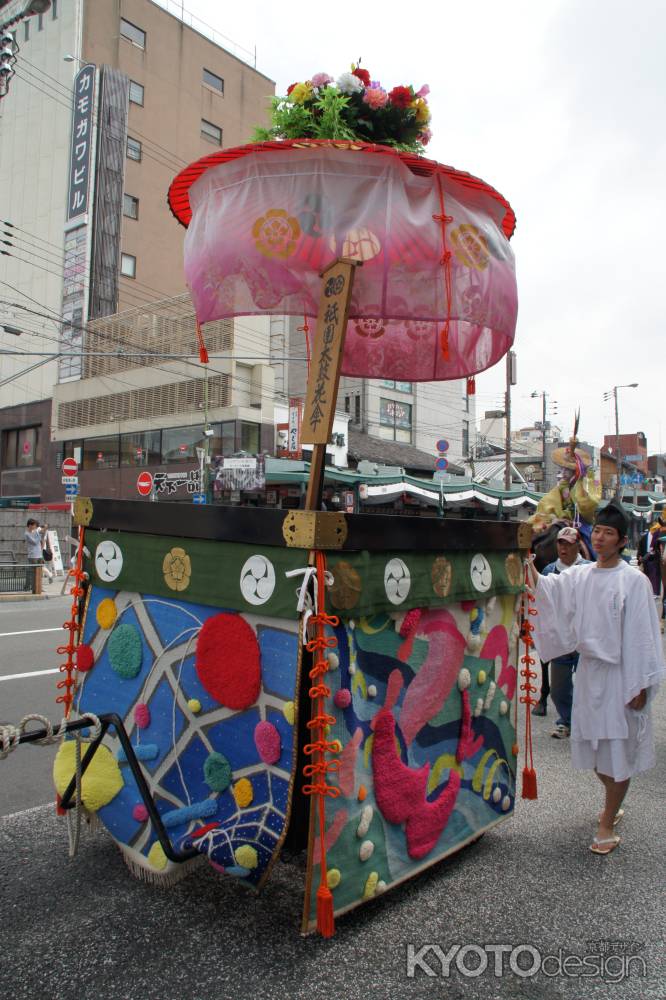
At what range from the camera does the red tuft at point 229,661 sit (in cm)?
259

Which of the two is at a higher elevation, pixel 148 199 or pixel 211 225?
pixel 148 199

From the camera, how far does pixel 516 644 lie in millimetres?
3797

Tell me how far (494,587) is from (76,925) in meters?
2.37

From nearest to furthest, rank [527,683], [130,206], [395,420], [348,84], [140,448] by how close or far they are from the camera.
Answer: [348,84]
[527,683]
[140,448]
[130,206]
[395,420]

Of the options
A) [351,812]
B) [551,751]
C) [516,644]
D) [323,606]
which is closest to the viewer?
[323,606]

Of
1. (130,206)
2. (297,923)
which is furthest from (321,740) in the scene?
(130,206)

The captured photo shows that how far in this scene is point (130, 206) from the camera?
34656 mm

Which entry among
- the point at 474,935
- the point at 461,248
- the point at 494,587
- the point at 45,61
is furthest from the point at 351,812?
the point at 45,61

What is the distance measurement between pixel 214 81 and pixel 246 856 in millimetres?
45314

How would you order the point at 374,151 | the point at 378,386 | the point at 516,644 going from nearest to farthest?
the point at 374,151, the point at 516,644, the point at 378,386

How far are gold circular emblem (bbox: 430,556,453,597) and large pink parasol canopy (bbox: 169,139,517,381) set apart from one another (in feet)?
A: 4.02

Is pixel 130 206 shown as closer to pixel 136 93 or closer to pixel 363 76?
pixel 136 93

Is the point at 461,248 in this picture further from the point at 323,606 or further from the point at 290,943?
the point at 290,943

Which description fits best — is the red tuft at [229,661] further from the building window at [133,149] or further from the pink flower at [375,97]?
the building window at [133,149]
